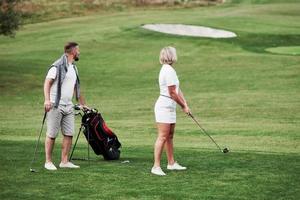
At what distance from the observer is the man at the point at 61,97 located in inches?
542

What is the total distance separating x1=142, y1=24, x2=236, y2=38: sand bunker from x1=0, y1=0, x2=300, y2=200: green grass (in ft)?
3.21

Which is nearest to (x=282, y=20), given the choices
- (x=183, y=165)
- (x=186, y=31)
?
(x=186, y=31)

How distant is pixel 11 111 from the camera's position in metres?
28.7

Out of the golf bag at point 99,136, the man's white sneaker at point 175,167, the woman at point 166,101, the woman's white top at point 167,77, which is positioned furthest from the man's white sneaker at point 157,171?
the golf bag at point 99,136

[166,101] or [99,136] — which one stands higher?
[166,101]

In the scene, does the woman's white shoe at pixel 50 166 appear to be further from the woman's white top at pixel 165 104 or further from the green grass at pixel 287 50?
the green grass at pixel 287 50

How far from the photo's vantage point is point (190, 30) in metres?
47.1

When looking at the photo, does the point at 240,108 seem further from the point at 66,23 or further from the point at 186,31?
the point at 66,23

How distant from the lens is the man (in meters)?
13.8

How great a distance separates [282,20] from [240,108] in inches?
919

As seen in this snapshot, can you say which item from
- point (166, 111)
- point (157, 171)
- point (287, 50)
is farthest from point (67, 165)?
point (287, 50)

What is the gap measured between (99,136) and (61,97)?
1529 mm

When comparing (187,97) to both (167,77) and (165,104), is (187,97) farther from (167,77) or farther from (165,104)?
(167,77)

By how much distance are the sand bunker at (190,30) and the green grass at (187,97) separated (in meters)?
0.98
